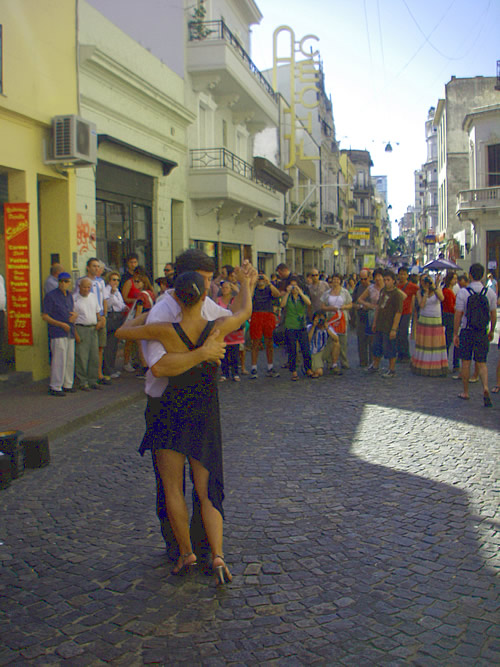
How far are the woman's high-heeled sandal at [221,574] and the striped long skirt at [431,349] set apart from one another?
Result: 8.08 m

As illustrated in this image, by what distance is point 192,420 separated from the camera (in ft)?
12.1

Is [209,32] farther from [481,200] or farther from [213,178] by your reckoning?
[481,200]

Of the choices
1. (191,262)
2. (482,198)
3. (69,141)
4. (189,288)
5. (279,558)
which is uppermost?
(482,198)

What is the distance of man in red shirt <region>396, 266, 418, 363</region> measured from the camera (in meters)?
12.5

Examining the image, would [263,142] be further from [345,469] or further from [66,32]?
[345,469]

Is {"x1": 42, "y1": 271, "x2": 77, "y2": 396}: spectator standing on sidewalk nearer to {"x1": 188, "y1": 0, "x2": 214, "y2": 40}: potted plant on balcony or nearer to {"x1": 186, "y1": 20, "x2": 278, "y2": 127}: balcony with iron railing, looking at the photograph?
{"x1": 186, "y1": 20, "x2": 278, "y2": 127}: balcony with iron railing

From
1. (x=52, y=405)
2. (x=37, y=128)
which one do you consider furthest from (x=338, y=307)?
(x=37, y=128)

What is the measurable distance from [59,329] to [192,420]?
6.02 meters

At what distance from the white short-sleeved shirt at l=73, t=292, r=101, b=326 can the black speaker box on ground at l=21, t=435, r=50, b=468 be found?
12.4 feet

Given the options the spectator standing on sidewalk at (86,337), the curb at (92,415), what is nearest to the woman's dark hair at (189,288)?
the curb at (92,415)

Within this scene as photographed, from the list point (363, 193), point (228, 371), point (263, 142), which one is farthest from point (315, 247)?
point (363, 193)

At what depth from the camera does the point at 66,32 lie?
10.9 m

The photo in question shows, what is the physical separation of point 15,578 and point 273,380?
740 centimetres

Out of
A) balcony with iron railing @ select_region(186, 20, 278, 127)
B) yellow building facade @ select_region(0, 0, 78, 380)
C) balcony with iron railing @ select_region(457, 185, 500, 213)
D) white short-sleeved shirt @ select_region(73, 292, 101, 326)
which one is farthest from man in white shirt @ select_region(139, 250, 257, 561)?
balcony with iron railing @ select_region(457, 185, 500, 213)
